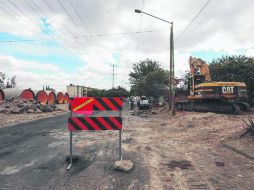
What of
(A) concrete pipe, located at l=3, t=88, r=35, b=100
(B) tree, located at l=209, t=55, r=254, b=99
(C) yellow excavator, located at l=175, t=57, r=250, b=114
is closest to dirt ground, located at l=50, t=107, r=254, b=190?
(C) yellow excavator, located at l=175, t=57, r=250, b=114

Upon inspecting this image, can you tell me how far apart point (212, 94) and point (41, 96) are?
32.2m

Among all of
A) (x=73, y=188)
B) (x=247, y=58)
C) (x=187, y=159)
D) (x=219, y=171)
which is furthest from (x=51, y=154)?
(x=247, y=58)

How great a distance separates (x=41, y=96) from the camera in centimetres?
4628

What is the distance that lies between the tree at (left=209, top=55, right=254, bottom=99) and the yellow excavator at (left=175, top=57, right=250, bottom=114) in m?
7.61

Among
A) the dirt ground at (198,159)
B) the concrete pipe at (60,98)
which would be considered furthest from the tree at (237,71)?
the concrete pipe at (60,98)

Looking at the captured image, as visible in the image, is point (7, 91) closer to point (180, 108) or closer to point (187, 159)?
point (180, 108)

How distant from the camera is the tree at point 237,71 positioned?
29.1 metres

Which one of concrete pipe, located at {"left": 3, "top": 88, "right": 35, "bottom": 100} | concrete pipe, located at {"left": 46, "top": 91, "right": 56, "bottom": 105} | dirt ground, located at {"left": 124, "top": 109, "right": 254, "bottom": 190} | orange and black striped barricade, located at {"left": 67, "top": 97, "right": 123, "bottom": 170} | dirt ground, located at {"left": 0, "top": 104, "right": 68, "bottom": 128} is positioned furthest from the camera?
concrete pipe, located at {"left": 46, "top": 91, "right": 56, "bottom": 105}

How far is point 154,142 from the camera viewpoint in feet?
35.9

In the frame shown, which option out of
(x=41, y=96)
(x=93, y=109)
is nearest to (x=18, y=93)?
(x=41, y=96)

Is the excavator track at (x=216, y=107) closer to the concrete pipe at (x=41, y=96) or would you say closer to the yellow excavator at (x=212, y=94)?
the yellow excavator at (x=212, y=94)

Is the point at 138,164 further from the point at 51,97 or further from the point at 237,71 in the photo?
the point at 51,97

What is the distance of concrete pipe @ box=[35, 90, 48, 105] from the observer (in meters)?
44.5

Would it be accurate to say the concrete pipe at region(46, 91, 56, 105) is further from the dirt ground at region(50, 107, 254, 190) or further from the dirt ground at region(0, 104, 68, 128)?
the dirt ground at region(50, 107, 254, 190)
